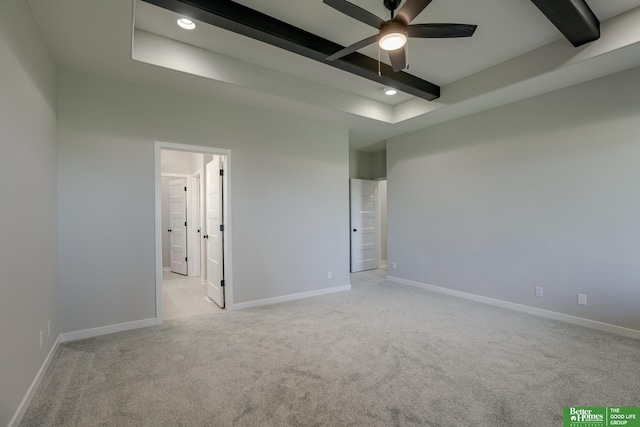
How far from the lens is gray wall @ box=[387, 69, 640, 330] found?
3.14m

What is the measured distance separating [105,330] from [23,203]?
1760 mm

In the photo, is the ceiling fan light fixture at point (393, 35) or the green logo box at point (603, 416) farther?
the ceiling fan light fixture at point (393, 35)

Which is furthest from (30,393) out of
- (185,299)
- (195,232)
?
(195,232)

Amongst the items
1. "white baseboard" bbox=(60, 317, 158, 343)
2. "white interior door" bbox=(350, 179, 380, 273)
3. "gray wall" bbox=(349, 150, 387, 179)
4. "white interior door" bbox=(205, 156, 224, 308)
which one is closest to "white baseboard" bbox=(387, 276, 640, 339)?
"white interior door" bbox=(350, 179, 380, 273)

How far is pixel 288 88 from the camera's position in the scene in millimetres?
3674

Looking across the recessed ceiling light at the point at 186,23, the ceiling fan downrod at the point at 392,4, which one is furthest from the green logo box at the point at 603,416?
the recessed ceiling light at the point at 186,23

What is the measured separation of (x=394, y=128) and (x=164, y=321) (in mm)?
4437

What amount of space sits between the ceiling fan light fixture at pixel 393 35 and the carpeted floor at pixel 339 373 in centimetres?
263

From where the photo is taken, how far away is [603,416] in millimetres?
1927

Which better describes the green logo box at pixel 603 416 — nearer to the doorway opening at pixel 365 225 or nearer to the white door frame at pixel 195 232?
the doorway opening at pixel 365 225

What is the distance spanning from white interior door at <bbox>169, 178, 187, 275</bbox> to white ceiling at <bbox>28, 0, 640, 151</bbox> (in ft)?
11.4

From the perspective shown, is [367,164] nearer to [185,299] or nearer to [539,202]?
[539,202]

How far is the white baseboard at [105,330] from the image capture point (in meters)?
2.98

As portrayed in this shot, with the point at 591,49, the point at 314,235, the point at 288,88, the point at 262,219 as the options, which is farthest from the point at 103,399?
the point at 591,49
